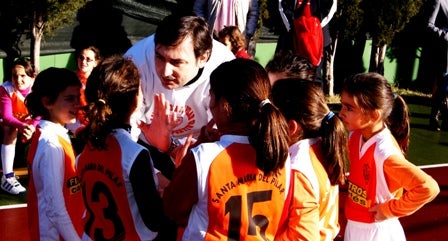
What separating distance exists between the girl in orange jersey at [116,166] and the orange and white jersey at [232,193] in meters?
0.22

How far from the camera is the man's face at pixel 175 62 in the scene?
270 centimetres

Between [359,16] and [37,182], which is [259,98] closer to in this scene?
[37,182]

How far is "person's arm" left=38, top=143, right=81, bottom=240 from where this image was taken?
274 cm

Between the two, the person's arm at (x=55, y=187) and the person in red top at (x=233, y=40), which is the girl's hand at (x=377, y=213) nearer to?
the person's arm at (x=55, y=187)

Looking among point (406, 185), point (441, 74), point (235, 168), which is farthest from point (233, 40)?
point (441, 74)

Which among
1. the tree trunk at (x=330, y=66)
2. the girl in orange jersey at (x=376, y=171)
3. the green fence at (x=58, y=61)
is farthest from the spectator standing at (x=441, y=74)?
the girl in orange jersey at (x=376, y=171)

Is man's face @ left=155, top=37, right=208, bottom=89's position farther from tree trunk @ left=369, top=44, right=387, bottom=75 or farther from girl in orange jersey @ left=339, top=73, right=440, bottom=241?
tree trunk @ left=369, top=44, right=387, bottom=75

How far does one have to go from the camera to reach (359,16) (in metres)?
9.77

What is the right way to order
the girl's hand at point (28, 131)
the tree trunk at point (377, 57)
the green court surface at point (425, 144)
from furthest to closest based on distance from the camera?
the tree trunk at point (377, 57) → the green court surface at point (425, 144) → the girl's hand at point (28, 131)

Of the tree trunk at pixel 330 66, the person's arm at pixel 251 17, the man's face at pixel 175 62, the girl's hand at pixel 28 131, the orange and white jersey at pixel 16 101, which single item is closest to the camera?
the man's face at pixel 175 62

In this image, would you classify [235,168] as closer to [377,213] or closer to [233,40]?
[377,213]

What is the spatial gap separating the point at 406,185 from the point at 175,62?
1.17 metres

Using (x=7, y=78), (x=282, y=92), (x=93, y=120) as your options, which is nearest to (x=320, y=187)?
(x=282, y=92)

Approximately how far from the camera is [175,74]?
2.75m
